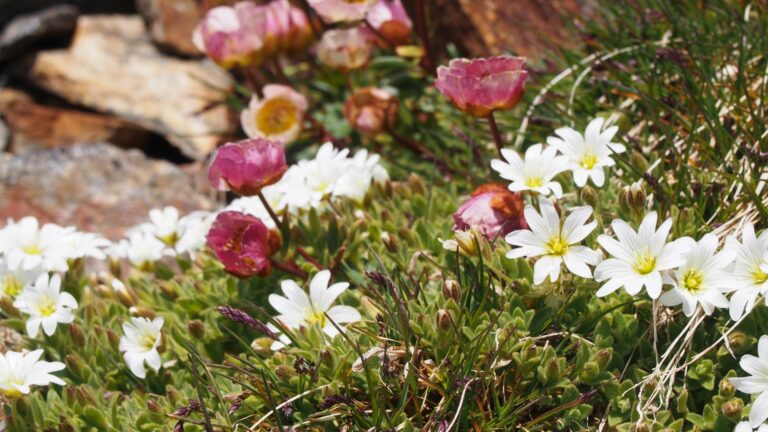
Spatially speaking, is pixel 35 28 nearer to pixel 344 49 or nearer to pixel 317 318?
pixel 344 49

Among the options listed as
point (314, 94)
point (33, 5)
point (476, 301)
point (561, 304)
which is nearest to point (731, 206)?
point (561, 304)

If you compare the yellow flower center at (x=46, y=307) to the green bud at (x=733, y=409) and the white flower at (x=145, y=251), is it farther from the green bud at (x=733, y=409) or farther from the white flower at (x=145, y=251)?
the green bud at (x=733, y=409)

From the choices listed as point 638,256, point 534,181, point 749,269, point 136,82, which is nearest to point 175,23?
point 136,82

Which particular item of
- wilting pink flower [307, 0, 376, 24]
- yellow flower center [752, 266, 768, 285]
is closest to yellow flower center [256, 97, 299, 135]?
wilting pink flower [307, 0, 376, 24]

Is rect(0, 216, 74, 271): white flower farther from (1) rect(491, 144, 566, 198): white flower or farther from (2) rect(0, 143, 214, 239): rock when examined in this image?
(1) rect(491, 144, 566, 198): white flower

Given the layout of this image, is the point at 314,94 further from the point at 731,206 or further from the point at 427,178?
the point at 731,206
